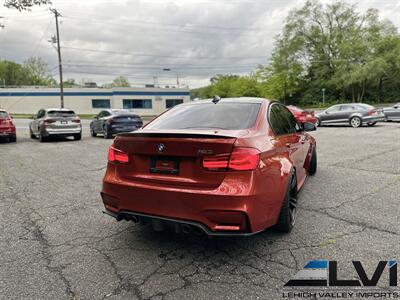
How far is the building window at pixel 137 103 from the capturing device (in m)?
47.8

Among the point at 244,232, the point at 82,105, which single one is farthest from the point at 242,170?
the point at 82,105

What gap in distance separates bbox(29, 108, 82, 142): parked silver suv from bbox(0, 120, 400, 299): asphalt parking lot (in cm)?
883

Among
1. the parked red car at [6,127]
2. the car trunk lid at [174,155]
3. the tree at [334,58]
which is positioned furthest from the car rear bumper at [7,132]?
the tree at [334,58]

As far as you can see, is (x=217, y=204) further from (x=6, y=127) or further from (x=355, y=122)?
(x=355, y=122)

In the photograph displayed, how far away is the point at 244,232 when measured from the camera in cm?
261

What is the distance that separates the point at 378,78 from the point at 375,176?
42.7 meters

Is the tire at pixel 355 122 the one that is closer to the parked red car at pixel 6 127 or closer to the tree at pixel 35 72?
the parked red car at pixel 6 127

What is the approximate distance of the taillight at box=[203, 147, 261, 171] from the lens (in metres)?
2.60

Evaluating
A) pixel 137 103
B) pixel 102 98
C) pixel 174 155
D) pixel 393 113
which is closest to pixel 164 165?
pixel 174 155

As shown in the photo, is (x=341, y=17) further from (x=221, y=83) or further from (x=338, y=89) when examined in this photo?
(x=221, y=83)

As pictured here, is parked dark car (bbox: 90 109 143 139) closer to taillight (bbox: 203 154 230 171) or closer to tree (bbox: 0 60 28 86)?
taillight (bbox: 203 154 230 171)

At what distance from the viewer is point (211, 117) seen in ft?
11.5

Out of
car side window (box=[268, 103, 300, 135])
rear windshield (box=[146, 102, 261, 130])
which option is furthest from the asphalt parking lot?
rear windshield (box=[146, 102, 261, 130])

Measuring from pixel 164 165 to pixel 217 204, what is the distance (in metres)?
0.64
